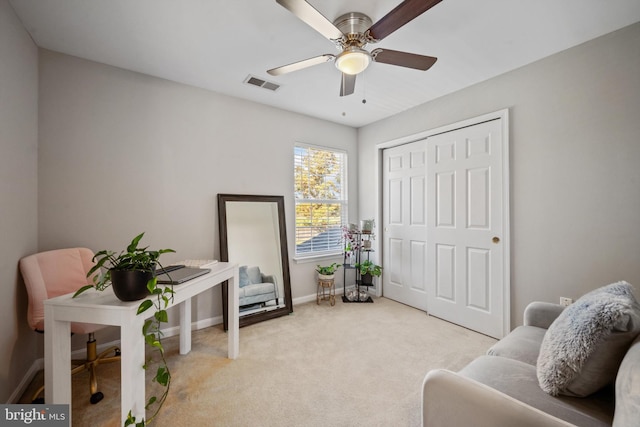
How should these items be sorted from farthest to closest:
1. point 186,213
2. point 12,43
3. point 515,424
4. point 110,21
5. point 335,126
Result: point 335,126 → point 186,213 → point 110,21 → point 12,43 → point 515,424

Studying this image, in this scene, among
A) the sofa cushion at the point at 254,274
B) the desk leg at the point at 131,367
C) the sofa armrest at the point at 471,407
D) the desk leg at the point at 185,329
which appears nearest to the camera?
the sofa armrest at the point at 471,407

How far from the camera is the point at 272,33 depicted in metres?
1.97

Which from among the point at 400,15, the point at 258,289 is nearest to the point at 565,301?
the point at 400,15

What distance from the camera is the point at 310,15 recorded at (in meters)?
Result: 1.39

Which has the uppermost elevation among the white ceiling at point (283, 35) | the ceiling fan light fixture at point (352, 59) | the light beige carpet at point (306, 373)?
the white ceiling at point (283, 35)

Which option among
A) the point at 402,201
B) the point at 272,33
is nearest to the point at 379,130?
the point at 402,201

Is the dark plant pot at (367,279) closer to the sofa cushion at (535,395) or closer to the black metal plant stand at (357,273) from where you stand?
the black metal plant stand at (357,273)

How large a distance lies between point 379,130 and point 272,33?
2.25m

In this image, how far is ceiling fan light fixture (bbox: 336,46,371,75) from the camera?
1693 mm

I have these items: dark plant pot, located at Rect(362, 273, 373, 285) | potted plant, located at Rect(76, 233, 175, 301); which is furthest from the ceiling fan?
dark plant pot, located at Rect(362, 273, 373, 285)

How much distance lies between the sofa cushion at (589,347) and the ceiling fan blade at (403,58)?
1592 mm

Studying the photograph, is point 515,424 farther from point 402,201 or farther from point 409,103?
point 409,103

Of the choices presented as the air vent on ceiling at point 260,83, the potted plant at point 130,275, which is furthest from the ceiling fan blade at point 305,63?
the potted plant at point 130,275

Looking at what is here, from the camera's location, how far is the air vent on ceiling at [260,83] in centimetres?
267
